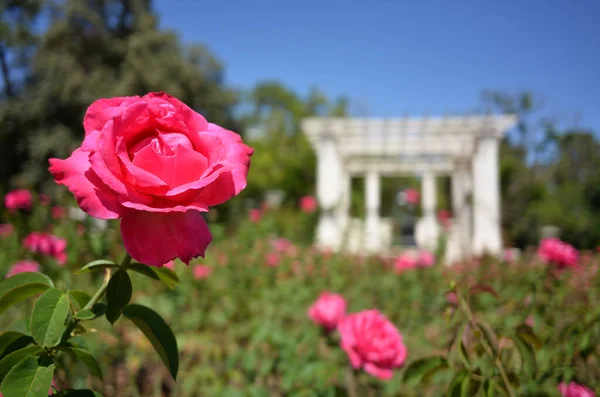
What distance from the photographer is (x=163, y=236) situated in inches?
18.3

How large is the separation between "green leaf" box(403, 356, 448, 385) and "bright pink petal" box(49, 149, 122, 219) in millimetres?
625

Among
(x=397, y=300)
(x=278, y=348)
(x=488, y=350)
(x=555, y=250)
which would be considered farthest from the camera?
(x=397, y=300)

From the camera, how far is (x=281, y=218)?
19.5 feet

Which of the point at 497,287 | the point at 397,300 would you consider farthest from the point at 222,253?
the point at 497,287

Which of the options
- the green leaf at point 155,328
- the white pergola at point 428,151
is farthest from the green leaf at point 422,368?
the white pergola at point 428,151

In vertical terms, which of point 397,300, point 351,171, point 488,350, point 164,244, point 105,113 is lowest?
point 397,300

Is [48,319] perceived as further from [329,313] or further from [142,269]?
[329,313]

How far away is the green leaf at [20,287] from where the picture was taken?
0.54 m

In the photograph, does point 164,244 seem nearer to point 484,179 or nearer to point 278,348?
point 278,348

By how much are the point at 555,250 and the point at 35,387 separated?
1896 millimetres

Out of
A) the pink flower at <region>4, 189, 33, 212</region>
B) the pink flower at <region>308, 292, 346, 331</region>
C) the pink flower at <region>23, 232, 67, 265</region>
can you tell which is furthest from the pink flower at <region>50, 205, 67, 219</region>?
the pink flower at <region>308, 292, 346, 331</region>

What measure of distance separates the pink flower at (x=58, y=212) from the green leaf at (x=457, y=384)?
8.03ft

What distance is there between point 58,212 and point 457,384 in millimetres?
2595

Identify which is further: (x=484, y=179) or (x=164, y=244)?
(x=484, y=179)
